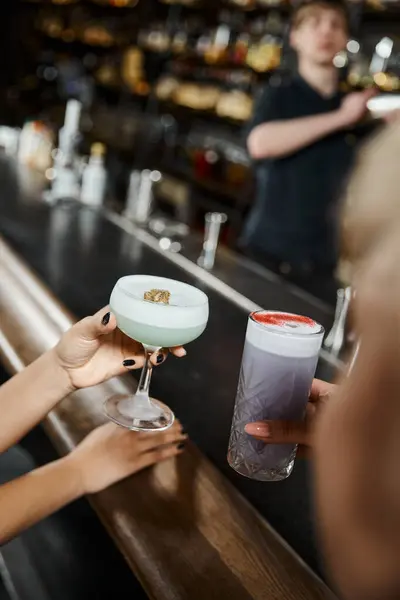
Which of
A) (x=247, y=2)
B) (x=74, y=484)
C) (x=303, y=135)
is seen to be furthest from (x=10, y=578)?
(x=247, y=2)

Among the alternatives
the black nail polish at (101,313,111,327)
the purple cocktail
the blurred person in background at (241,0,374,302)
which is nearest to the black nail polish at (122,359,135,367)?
the black nail polish at (101,313,111,327)

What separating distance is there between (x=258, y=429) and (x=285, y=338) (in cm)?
13

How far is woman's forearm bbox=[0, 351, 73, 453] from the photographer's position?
1.12 m

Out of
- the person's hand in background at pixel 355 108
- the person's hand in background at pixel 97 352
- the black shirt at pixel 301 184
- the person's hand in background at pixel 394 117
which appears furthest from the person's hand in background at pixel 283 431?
the black shirt at pixel 301 184

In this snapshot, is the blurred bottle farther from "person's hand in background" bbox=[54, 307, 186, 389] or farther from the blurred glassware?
"person's hand in background" bbox=[54, 307, 186, 389]

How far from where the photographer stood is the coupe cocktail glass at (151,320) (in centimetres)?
101

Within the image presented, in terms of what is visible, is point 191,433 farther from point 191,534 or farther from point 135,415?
point 191,534

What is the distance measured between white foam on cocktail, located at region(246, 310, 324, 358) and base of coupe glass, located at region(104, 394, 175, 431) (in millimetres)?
286

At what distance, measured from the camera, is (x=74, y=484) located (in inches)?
43.5

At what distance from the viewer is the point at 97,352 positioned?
112 cm

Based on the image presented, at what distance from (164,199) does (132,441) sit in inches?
194

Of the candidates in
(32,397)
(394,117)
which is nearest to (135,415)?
(32,397)

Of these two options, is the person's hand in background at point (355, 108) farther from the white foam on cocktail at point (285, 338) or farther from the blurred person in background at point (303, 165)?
the white foam on cocktail at point (285, 338)

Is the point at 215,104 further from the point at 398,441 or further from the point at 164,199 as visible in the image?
the point at 398,441
